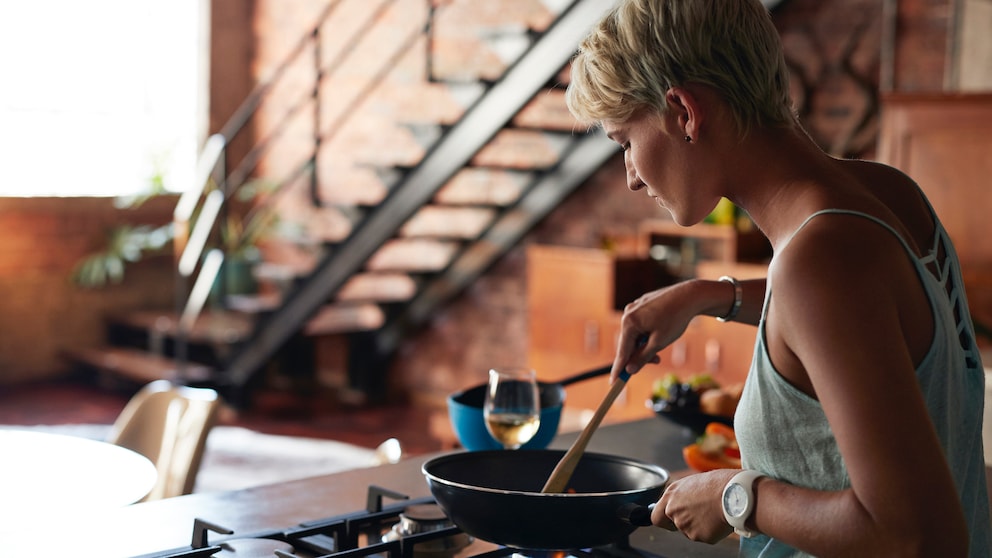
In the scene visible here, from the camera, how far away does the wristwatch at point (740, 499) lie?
1.06 metres

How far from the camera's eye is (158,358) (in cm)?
719

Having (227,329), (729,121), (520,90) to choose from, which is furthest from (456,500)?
(227,329)

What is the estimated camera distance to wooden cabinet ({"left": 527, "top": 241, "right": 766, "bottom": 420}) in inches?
200

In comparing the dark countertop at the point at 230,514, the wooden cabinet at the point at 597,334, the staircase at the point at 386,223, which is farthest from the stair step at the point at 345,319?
the dark countertop at the point at 230,514

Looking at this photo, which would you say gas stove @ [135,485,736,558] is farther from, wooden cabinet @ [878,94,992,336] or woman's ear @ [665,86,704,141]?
wooden cabinet @ [878,94,992,336]

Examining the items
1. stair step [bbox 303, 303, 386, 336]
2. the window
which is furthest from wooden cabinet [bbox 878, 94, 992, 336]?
the window

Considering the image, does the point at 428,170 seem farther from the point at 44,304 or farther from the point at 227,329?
the point at 44,304

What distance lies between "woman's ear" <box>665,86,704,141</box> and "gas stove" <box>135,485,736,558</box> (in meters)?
0.50

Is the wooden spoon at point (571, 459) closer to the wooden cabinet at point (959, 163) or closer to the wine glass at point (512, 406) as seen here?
the wine glass at point (512, 406)

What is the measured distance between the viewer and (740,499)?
3.51 feet

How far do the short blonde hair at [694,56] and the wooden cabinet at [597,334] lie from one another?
3.81m

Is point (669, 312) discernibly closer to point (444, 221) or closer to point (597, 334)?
point (597, 334)

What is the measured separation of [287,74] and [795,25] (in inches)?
145

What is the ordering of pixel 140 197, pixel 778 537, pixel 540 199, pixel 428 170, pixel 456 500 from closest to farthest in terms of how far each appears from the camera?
pixel 778 537 → pixel 456 500 → pixel 428 170 → pixel 540 199 → pixel 140 197
